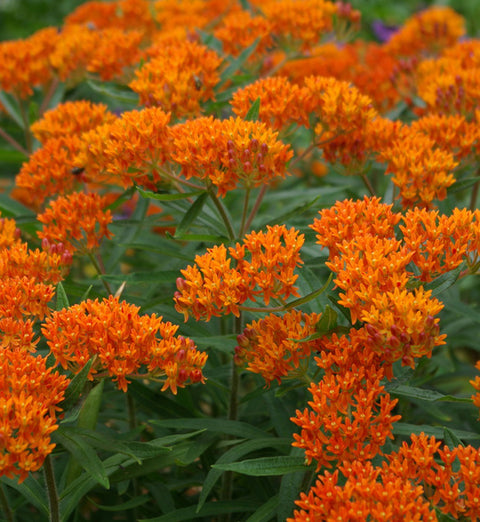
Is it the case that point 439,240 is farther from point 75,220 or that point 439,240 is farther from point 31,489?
point 31,489

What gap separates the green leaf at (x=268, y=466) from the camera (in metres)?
1.80

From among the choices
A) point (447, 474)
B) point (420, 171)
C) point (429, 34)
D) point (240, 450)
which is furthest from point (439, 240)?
point (429, 34)

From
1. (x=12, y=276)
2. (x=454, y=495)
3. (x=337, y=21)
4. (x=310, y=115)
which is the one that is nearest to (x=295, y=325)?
(x=454, y=495)

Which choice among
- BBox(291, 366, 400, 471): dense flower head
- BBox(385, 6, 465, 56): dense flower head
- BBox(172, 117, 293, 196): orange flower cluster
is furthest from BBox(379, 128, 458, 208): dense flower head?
BBox(385, 6, 465, 56): dense flower head

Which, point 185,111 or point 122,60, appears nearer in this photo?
point 185,111

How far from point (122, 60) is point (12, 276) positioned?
69.4 inches

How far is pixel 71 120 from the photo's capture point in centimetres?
300

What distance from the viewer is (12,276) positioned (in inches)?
89.1

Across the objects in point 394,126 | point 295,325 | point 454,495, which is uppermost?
point 394,126

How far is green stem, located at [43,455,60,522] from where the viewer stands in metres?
1.88

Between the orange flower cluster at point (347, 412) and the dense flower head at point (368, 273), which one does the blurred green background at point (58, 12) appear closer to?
the dense flower head at point (368, 273)

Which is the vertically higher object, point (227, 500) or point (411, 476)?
point (411, 476)

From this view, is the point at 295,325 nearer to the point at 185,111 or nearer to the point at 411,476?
the point at 411,476

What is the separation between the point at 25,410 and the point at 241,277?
2.32 feet
